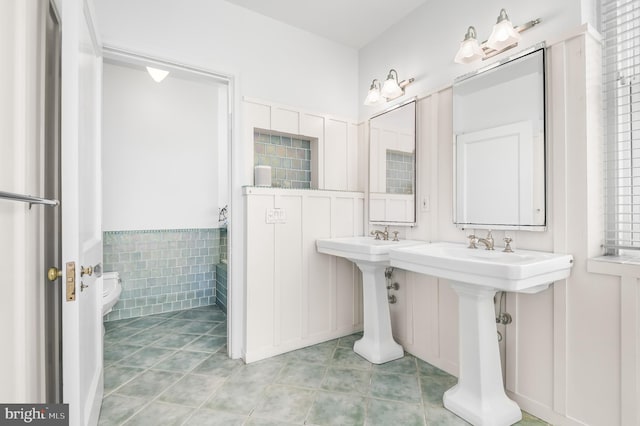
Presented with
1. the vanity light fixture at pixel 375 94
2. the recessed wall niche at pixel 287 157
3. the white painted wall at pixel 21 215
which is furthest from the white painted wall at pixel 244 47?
the white painted wall at pixel 21 215

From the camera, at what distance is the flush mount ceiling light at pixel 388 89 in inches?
102

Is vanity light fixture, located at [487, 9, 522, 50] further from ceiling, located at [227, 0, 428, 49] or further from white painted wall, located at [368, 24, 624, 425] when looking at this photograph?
ceiling, located at [227, 0, 428, 49]

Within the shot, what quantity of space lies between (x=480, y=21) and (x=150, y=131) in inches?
131

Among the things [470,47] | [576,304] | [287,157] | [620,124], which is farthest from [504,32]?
[287,157]

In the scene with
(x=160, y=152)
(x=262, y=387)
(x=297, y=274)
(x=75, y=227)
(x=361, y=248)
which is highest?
(x=160, y=152)

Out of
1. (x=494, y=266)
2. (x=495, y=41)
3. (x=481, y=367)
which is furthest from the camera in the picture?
(x=495, y=41)

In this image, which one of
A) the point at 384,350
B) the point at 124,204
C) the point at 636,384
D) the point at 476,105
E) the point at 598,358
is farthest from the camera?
the point at 124,204

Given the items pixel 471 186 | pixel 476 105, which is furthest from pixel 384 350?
pixel 476 105

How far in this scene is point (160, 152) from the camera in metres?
3.61

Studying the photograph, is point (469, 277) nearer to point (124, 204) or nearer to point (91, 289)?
point (91, 289)

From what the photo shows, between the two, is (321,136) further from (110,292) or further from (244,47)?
(110,292)

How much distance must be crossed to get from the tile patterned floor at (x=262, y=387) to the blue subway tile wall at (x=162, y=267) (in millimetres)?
641

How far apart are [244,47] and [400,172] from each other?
63.8 inches

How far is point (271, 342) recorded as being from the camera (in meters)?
2.52
